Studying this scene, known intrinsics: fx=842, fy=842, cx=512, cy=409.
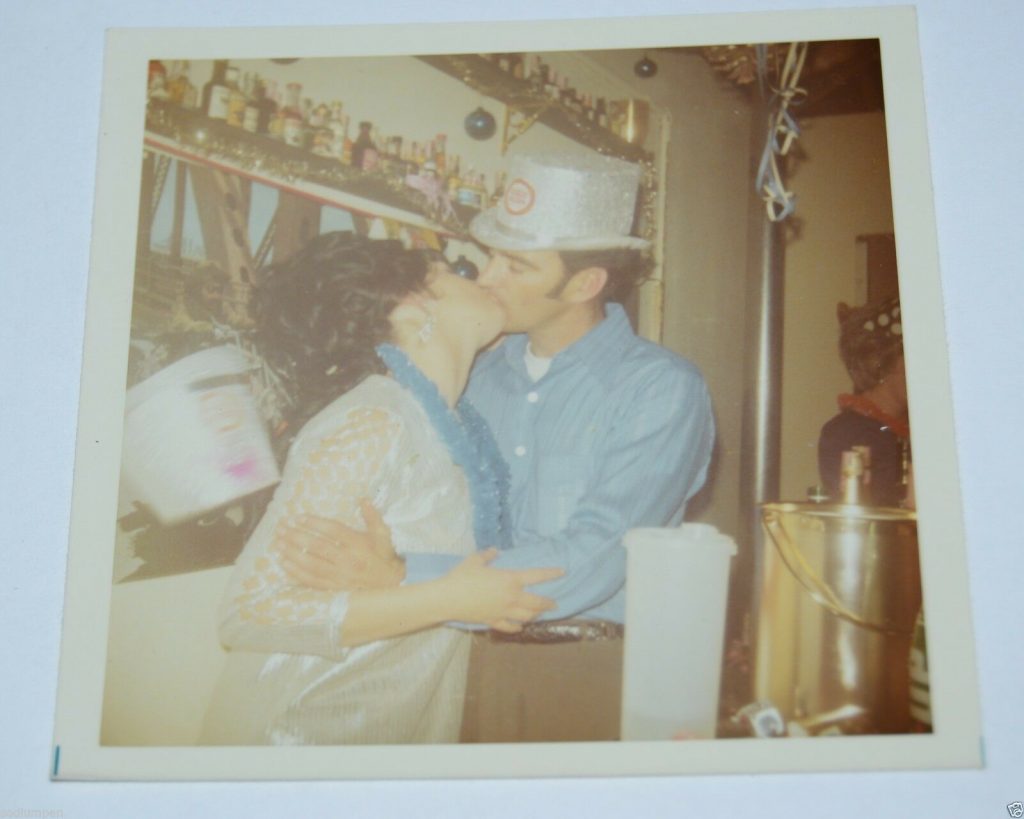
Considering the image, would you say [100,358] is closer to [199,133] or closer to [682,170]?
[199,133]

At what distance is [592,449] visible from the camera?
3.76 feet

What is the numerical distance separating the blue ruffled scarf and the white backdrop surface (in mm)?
340

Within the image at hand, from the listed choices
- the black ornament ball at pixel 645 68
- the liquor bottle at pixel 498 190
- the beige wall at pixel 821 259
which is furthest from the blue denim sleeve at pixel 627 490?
the black ornament ball at pixel 645 68

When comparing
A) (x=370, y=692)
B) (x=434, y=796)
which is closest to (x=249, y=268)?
(x=370, y=692)

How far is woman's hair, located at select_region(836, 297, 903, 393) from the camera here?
1158 mm

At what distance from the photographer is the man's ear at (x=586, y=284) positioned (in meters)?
1.18

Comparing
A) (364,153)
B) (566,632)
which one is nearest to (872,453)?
(566,632)

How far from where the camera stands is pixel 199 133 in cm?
121

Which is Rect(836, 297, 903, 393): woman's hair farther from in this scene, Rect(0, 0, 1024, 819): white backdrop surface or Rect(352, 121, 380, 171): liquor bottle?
Rect(352, 121, 380, 171): liquor bottle

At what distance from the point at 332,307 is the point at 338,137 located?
0.80 feet

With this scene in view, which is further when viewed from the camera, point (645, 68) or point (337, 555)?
point (645, 68)

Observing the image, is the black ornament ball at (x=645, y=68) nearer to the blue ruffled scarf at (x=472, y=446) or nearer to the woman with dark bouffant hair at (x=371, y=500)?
the woman with dark bouffant hair at (x=371, y=500)

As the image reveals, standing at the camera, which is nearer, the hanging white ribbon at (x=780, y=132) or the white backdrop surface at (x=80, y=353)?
the white backdrop surface at (x=80, y=353)

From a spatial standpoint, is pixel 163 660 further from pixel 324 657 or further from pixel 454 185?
pixel 454 185
